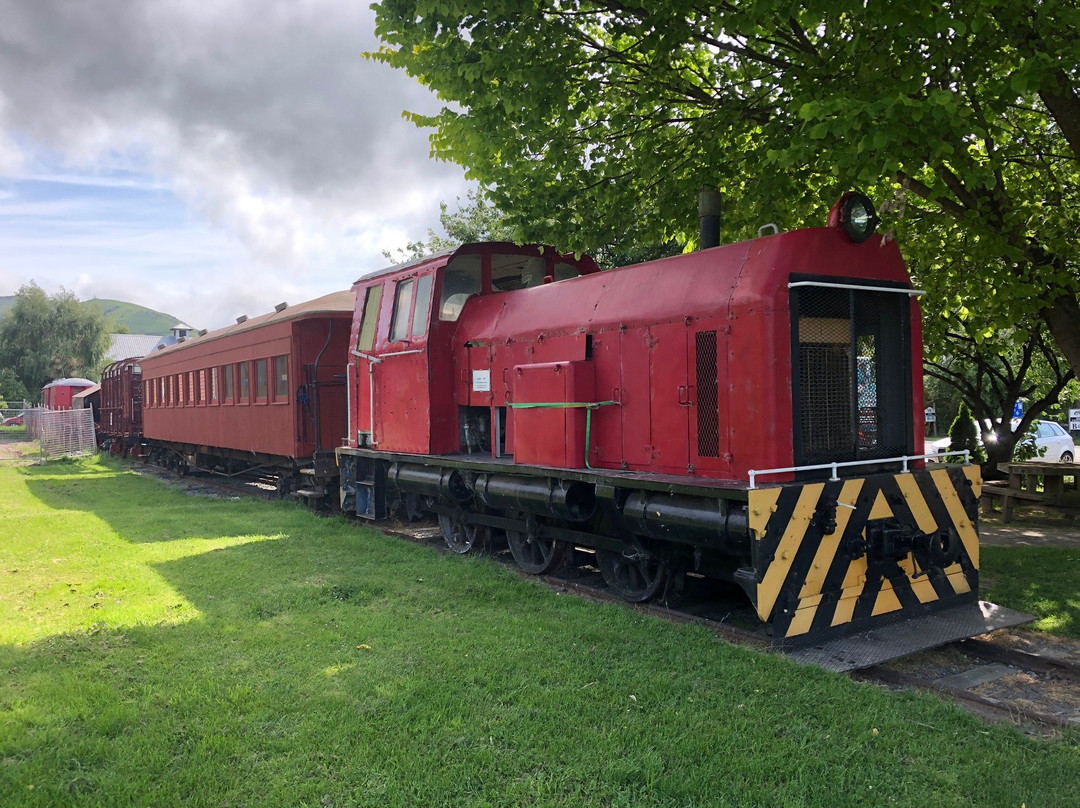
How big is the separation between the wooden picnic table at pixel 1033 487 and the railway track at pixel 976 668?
658 cm

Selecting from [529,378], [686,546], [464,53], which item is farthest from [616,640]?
[464,53]

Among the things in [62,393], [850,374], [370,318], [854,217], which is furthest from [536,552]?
[62,393]

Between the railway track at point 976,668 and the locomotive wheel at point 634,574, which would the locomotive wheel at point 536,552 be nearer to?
the railway track at point 976,668

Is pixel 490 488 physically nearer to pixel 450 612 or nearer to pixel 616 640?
pixel 450 612

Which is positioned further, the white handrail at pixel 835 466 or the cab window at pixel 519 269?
the cab window at pixel 519 269

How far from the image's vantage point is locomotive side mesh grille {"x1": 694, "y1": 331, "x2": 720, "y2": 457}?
6.04 m

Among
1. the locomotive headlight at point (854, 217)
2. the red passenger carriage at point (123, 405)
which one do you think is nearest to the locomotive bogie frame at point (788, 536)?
the locomotive headlight at point (854, 217)

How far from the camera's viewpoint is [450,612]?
20.3 ft

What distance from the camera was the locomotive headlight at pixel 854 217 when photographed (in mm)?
5879

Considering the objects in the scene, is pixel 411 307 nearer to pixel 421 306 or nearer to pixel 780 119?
pixel 421 306

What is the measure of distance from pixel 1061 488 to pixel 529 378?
28.5 ft

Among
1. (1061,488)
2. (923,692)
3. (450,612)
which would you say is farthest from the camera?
(1061,488)

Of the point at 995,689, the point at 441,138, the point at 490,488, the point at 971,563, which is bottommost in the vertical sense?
the point at 995,689

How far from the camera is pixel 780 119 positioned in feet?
26.0
